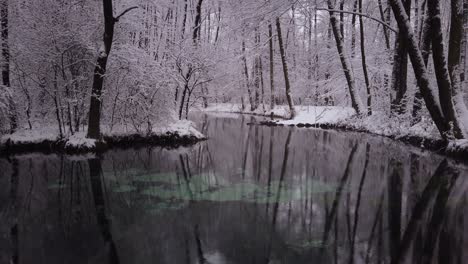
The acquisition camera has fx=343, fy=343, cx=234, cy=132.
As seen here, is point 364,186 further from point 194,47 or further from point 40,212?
point 194,47

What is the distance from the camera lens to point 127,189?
7.01 m

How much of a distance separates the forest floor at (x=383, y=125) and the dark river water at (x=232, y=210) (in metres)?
0.72

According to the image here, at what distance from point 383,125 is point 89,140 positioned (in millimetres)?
13286

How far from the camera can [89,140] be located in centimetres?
1145

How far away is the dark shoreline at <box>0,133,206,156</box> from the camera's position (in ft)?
37.2

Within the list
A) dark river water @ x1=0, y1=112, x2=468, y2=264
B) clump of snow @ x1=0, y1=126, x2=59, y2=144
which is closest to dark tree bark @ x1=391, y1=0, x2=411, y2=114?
dark river water @ x1=0, y1=112, x2=468, y2=264

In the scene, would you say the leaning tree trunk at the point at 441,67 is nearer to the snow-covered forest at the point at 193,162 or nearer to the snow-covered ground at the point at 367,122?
the snow-covered forest at the point at 193,162

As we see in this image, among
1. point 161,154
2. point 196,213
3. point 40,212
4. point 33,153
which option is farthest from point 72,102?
point 196,213

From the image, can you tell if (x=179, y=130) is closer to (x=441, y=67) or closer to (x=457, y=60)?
(x=441, y=67)

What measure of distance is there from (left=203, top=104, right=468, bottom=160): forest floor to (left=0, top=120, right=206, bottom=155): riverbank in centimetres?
876

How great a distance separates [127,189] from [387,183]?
5464 mm

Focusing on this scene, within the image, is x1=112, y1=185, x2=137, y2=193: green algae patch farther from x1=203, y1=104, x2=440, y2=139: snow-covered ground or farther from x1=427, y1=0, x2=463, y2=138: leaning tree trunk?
x1=203, y1=104, x2=440, y2=139: snow-covered ground

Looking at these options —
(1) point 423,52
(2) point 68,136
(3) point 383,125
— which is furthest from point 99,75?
(3) point 383,125

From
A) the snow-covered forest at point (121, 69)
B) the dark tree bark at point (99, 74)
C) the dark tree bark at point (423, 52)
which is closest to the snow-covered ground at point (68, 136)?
the snow-covered forest at point (121, 69)
